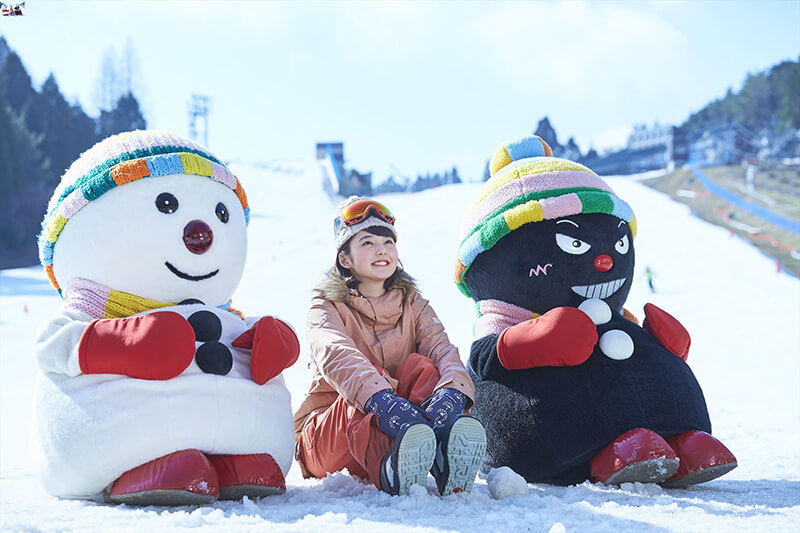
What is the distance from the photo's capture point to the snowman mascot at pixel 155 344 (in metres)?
2.86

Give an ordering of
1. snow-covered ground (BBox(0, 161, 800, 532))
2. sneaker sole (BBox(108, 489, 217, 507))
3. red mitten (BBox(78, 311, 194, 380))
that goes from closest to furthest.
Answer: snow-covered ground (BBox(0, 161, 800, 532)) < sneaker sole (BBox(108, 489, 217, 507)) < red mitten (BBox(78, 311, 194, 380))

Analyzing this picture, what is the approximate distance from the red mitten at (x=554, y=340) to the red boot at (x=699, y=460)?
1.96 ft

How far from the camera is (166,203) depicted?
3.35 m

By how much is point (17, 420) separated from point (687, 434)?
5.26m

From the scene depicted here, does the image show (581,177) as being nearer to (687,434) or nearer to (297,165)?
(687,434)

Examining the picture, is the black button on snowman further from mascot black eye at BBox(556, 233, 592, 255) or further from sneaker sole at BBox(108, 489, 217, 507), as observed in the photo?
mascot black eye at BBox(556, 233, 592, 255)

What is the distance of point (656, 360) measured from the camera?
3.68 meters

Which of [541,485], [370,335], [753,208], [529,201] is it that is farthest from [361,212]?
[753,208]

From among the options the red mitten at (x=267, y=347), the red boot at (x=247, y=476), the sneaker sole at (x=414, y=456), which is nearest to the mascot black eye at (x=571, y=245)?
the sneaker sole at (x=414, y=456)

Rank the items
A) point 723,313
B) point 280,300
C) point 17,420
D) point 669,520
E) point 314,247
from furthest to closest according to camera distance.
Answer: point 314,247, point 280,300, point 723,313, point 17,420, point 669,520

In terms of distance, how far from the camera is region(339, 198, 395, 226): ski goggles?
3.88 m

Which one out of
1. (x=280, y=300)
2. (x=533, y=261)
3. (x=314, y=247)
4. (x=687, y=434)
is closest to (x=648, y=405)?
(x=687, y=434)

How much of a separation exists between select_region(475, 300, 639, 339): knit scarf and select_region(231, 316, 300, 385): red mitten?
1181 millimetres

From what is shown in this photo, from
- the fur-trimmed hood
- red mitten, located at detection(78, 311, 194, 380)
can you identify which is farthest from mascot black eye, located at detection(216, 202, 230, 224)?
red mitten, located at detection(78, 311, 194, 380)
